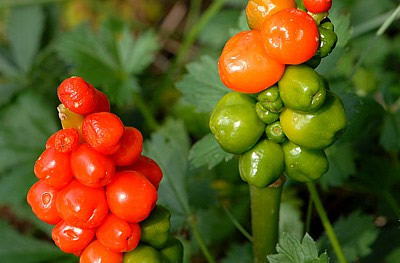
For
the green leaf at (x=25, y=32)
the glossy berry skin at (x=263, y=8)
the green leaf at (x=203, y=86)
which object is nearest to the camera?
the glossy berry skin at (x=263, y=8)

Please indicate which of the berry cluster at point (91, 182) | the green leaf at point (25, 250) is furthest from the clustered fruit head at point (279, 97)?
the green leaf at point (25, 250)

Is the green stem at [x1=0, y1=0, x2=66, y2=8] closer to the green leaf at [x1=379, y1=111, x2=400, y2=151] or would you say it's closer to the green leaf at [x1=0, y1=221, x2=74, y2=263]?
the green leaf at [x1=0, y1=221, x2=74, y2=263]

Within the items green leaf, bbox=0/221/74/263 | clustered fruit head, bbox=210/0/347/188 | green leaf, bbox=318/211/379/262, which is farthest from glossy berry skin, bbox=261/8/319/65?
green leaf, bbox=0/221/74/263

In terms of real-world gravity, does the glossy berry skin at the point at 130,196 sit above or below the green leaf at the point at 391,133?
above

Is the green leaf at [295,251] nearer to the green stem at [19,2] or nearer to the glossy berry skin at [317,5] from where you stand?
the glossy berry skin at [317,5]

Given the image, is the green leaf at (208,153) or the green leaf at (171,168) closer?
the green leaf at (208,153)

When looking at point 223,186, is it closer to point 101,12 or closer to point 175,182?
point 175,182

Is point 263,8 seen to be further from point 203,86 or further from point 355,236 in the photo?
point 355,236
